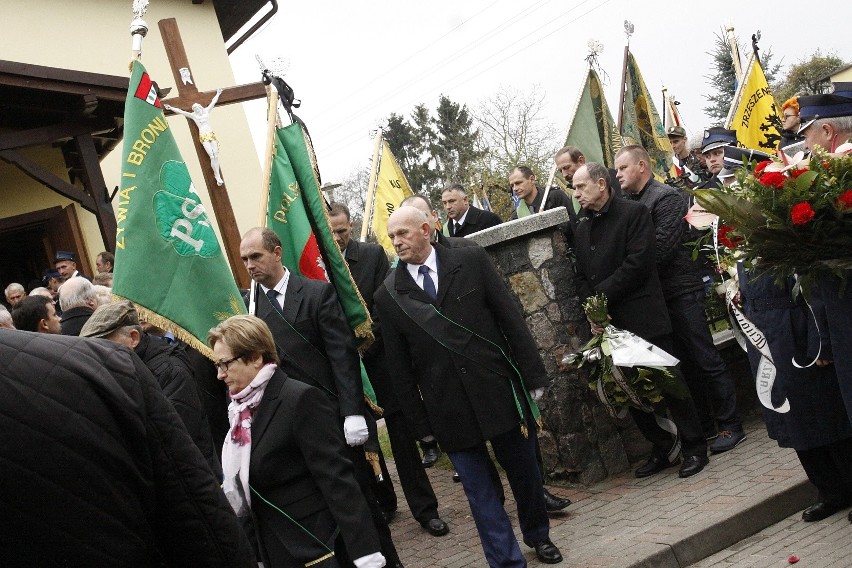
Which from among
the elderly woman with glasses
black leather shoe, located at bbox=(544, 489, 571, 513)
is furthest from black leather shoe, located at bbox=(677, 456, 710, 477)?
the elderly woman with glasses

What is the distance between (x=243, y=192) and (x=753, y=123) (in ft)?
34.2

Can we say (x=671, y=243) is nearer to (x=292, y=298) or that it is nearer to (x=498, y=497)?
(x=498, y=497)

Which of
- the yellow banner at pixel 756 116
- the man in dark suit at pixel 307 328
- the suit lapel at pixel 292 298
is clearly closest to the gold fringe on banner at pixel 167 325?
the man in dark suit at pixel 307 328

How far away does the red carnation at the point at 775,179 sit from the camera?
15.4 ft

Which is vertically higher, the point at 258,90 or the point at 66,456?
the point at 258,90

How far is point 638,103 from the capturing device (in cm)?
1027

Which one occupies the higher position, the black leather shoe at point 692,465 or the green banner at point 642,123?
the green banner at point 642,123

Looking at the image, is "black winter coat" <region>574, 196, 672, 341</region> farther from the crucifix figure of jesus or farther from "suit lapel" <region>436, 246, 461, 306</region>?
the crucifix figure of jesus

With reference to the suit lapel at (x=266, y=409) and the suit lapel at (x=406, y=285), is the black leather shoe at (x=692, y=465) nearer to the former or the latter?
the suit lapel at (x=406, y=285)

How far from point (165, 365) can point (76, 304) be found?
1.29 metres

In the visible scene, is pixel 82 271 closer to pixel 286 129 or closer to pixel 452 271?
pixel 286 129

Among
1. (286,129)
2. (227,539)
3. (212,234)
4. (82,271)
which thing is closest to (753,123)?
(286,129)

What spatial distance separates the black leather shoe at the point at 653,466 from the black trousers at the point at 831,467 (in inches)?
58.0

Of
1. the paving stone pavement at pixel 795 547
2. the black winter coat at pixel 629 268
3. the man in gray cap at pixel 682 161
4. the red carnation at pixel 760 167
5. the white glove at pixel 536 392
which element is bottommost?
the paving stone pavement at pixel 795 547
